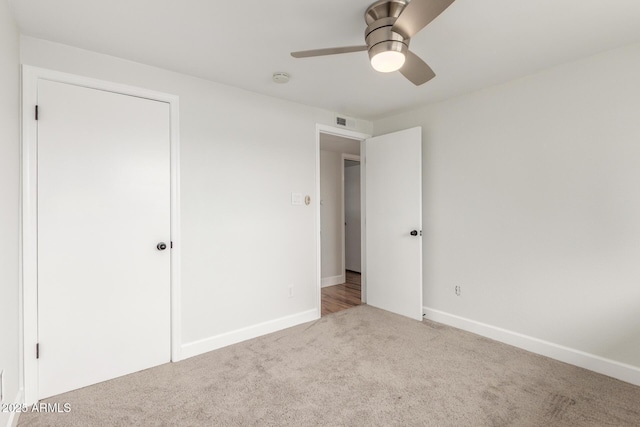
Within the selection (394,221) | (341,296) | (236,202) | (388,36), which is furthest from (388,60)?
(341,296)

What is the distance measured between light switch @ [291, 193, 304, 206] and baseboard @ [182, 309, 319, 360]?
3.83 feet

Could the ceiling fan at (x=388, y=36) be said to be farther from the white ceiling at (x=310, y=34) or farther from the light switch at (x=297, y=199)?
the light switch at (x=297, y=199)

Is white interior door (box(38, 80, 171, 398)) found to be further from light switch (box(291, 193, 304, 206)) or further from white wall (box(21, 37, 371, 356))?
light switch (box(291, 193, 304, 206))

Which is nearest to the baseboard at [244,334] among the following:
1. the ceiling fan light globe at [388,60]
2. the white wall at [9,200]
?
the white wall at [9,200]

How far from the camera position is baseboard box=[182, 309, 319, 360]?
260 cm

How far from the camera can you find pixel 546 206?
2564mm

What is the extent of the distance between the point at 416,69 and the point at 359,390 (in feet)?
6.80

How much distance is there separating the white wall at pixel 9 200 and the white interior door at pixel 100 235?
0.17 metres

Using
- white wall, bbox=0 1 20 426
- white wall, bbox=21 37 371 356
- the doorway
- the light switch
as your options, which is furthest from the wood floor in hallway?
white wall, bbox=0 1 20 426

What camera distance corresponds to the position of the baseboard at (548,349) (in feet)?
7.21

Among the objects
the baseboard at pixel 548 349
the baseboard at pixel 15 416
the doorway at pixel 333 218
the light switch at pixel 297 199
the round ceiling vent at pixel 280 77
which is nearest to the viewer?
the baseboard at pixel 15 416

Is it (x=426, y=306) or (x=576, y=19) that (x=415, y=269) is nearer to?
(x=426, y=306)

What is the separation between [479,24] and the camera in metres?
1.89

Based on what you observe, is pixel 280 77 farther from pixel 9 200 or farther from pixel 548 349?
pixel 548 349
